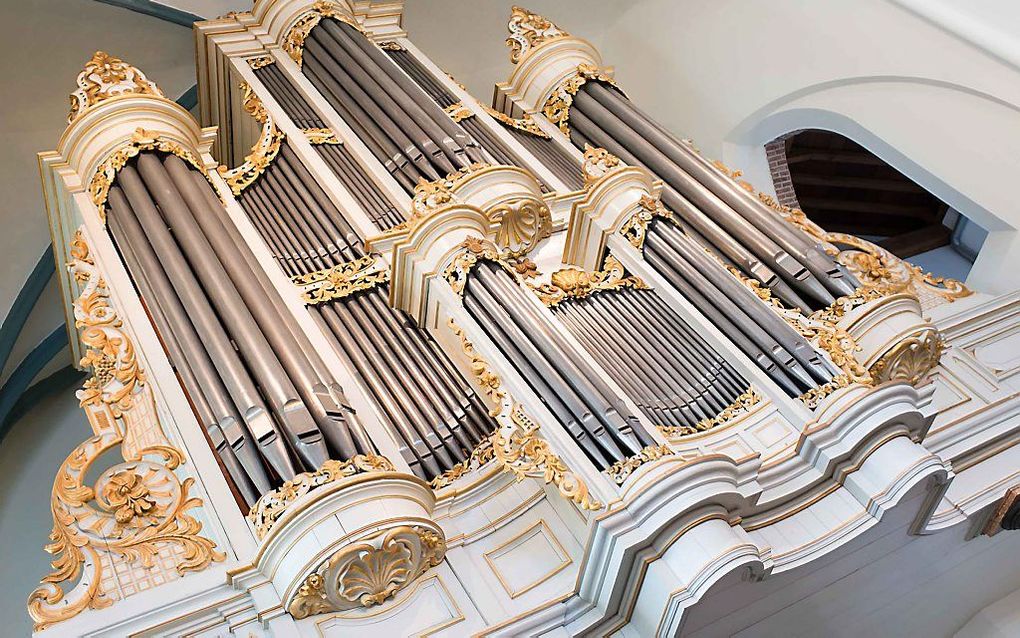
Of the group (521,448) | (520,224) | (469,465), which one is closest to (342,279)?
(520,224)

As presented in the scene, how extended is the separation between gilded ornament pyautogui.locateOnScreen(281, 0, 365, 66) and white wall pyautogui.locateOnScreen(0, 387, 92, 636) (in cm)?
381

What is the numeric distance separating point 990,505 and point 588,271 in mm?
3011

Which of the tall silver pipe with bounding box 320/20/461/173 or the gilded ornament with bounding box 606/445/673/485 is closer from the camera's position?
the gilded ornament with bounding box 606/445/673/485

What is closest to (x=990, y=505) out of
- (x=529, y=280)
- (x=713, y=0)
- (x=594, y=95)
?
(x=529, y=280)

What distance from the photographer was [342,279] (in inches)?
252

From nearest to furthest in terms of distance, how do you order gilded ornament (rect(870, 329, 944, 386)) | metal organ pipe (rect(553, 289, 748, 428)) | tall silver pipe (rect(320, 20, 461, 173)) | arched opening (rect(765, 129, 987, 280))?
metal organ pipe (rect(553, 289, 748, 428))
gilded ornament (rect(870, 329, 944, 386))
tall silver pipe (rect(320, 20, 461, 173))
arched opening (rect(765, 129, 987, 280))

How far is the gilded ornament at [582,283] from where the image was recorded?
6422 millimetres

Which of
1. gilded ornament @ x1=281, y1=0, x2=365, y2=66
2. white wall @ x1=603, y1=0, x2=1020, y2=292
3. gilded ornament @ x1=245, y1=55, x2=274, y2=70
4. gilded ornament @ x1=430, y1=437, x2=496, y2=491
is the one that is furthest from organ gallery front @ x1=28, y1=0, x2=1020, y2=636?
white wall @ x1=603, y1=0, x2=1020, y2=292

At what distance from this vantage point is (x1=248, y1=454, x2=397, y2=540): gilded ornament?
14.8ft

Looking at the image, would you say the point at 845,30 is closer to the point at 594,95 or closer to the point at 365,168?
the point at 594,95

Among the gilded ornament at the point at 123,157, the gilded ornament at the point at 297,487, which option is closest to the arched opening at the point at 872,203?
the gilded ornament at the point at 123,157

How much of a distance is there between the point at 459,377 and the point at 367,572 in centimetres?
159

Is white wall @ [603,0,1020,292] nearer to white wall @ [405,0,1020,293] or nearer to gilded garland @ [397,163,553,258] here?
white wall @ [405,0,1020,293]

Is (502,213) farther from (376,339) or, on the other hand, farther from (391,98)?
(391,98)
